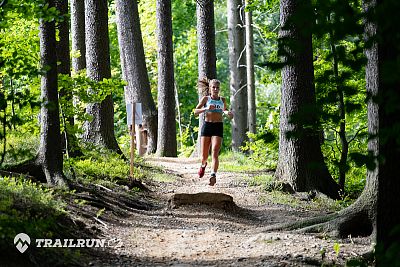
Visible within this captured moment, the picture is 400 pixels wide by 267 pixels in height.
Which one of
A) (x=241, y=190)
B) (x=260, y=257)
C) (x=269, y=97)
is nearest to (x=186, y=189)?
(x=241, y=190)

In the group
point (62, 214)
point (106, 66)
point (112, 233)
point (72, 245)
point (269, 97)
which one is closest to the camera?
point (72, 245)

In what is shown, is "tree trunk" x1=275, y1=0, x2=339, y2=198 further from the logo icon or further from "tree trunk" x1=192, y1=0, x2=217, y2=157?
the logo icon

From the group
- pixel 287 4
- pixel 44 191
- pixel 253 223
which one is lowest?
pixel 253 223

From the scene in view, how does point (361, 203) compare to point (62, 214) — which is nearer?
point (62, 214)

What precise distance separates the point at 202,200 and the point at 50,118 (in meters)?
2.95

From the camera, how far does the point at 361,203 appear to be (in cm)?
947

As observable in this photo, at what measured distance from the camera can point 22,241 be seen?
6801mm

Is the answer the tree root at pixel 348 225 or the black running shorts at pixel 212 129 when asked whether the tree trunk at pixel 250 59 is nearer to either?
the black running shorts at pixel 212 129

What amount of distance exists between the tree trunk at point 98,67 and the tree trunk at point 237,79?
9.82 meters

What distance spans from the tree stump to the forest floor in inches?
4.0

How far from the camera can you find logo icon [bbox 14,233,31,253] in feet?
22.1

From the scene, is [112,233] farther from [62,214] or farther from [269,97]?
[269,97]

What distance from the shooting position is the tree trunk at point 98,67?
15.1 m

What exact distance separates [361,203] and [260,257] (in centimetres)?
228
